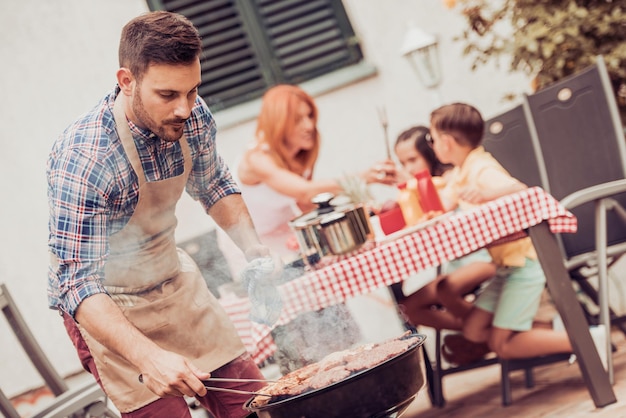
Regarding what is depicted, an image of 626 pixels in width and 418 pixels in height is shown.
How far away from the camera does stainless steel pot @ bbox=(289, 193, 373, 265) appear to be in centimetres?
256

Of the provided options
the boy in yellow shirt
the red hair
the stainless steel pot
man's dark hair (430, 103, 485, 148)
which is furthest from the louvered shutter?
the stainless steel pot

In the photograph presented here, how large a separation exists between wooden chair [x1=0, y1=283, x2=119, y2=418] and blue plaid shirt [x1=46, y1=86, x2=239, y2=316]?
663mm

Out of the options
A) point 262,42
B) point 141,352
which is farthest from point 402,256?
point 262,42

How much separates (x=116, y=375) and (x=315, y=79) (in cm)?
308

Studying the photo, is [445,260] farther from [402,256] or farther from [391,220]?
[391,220]

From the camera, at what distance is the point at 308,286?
251cm

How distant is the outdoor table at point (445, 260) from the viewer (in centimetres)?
252

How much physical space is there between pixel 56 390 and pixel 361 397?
1.39m

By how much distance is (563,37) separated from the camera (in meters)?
3.83

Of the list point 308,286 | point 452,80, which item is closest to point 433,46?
point 452,80

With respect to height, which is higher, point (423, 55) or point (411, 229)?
point (423, 55)

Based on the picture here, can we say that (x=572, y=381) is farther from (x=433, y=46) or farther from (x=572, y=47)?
(x=433, y=46)

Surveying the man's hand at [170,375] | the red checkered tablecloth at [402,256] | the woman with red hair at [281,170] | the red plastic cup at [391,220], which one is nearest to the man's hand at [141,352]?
the man's hand at [170,375]

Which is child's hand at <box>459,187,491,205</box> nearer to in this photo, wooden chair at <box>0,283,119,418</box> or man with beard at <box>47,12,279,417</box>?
man with beard at <box>47,12,279,417</box>
